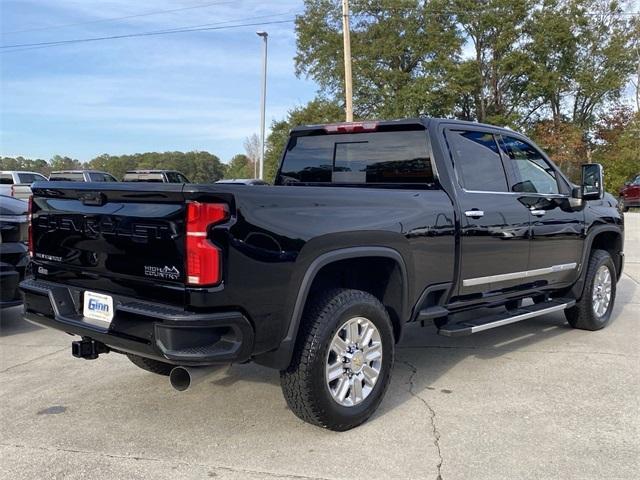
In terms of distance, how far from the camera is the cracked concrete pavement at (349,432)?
319 centimetres

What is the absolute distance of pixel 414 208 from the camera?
401cm

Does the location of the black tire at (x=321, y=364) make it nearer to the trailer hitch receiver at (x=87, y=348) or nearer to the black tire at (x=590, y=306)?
the trailer hitch receiver at (x=87, y=348)

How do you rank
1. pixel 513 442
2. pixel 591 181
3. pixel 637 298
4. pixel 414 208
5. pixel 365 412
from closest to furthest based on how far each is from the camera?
pixel 513 442, pixel 365 412, pixel 414 208, pixel 591 181, pixel 637 298

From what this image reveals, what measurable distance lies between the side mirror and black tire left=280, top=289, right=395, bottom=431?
3055 mm

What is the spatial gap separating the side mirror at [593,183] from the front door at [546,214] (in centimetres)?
17

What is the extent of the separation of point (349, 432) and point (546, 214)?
2.80m

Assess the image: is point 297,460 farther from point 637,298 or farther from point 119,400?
point 637,298

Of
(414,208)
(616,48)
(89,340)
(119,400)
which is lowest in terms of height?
(119,400)

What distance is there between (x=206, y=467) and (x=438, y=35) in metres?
34.2

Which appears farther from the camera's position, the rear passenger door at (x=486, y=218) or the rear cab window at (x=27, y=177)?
the rear cab window at (x=27, y=177)

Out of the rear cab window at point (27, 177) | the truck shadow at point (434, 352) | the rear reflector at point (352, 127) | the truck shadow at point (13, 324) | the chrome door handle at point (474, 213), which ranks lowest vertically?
the truck shadow at point (13, 324)

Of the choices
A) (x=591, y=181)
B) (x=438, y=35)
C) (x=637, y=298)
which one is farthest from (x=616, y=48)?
(x=591, y=181)

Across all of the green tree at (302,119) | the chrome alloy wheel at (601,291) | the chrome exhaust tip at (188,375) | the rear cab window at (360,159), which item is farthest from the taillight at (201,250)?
the green tree at (302,119)

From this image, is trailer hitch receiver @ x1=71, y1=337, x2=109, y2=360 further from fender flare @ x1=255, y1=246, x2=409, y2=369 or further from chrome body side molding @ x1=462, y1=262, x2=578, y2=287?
chrome body side molding @ x1=462, y1=262, x2=578, y2=287
